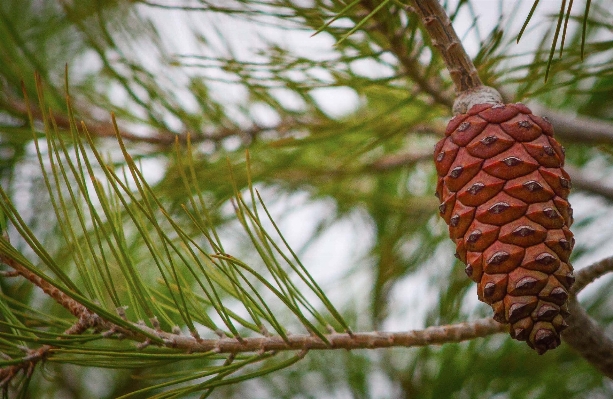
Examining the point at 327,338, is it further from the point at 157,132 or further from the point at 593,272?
the point at 157,132

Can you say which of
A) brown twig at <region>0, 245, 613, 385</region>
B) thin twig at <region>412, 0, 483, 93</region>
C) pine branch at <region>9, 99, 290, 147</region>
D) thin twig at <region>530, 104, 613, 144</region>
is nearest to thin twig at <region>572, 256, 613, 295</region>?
brown twig at <region>0, 245, 613, 385</region>

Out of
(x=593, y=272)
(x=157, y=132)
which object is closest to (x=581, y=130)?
(x=593, y=272)

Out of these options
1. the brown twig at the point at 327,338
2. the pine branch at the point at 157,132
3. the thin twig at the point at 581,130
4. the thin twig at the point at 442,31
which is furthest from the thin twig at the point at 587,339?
the pine branch at the point at 157,132

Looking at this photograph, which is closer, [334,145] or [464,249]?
[464,249]

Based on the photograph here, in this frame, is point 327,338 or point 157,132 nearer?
point 327,338

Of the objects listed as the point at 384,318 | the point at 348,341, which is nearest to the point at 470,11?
the point at 348,341

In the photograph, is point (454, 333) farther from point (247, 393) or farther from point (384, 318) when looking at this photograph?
point (247, 393)

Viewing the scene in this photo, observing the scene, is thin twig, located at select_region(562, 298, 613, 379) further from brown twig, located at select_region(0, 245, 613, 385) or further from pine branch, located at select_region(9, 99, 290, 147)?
pine branch, located at select_region(9, 99, 290, 147)
